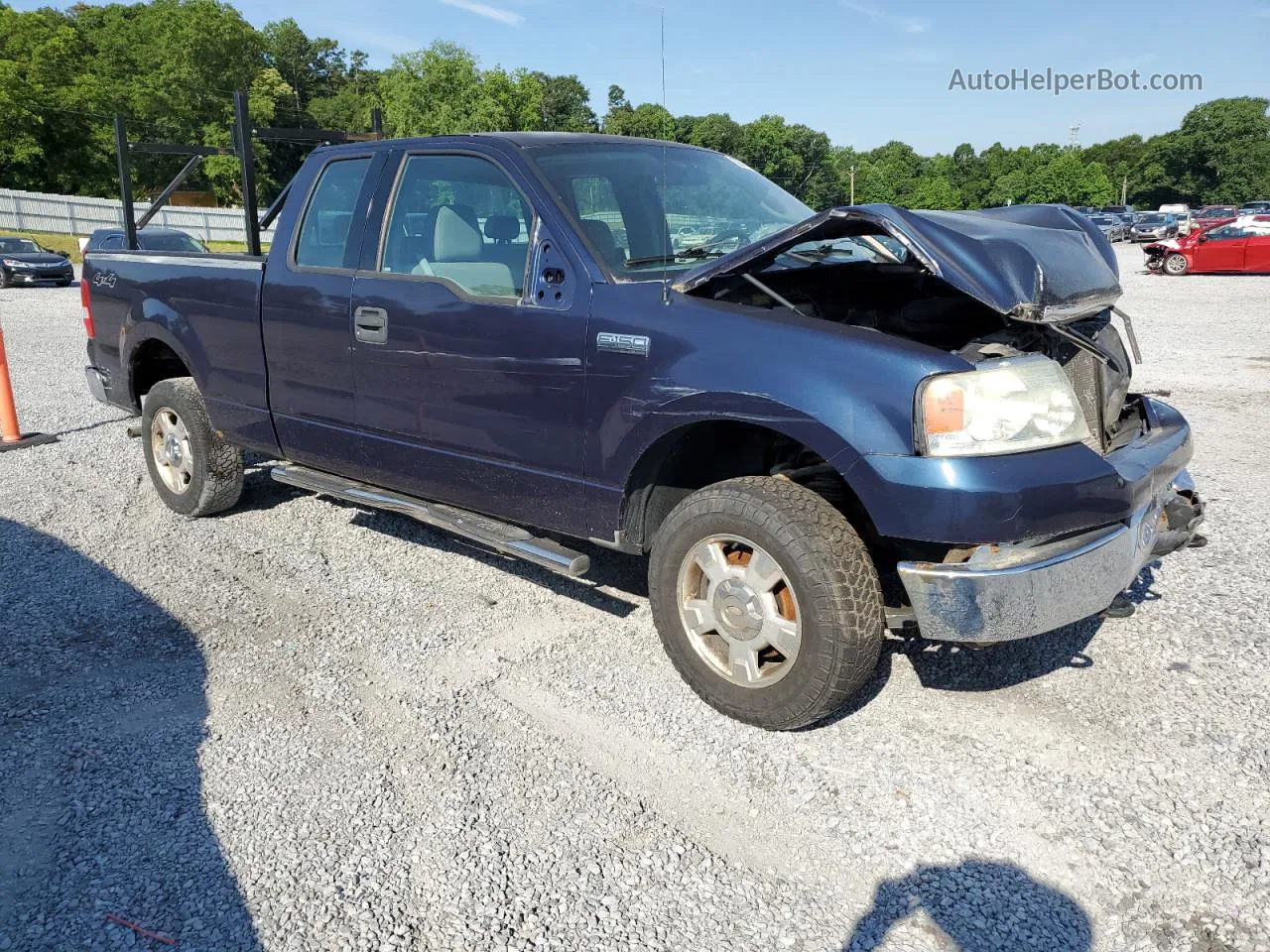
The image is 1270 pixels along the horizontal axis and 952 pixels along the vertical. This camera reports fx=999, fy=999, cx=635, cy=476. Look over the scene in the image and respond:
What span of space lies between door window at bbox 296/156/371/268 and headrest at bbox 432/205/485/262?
0.49 metres

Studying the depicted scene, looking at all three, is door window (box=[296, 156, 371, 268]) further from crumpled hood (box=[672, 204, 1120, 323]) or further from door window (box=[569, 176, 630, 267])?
crumpled hood (box=[672, 204, 1120, 323])

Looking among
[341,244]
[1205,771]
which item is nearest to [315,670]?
[341,244]

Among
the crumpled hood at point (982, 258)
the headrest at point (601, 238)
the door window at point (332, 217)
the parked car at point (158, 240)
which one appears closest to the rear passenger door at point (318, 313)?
the door window at point (332, 217)

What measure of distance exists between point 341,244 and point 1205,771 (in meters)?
4.06

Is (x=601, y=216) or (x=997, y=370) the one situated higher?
(x=601, y=216)

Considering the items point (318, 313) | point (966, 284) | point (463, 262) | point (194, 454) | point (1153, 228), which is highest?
point (1153, 228)

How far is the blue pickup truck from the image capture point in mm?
3053

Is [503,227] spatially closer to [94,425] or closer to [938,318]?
[938,318]

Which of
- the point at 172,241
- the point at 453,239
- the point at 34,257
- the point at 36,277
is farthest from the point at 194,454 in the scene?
the point at 34,257

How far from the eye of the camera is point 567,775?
322cm

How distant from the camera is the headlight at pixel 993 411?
2.97 metres

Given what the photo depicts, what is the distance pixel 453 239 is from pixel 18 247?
28395mm

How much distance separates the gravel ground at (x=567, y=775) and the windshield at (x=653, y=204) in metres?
1.61

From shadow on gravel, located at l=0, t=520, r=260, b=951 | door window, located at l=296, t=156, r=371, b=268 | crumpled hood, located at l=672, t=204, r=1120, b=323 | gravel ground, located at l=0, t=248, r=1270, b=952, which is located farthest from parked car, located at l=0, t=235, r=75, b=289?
crumpled hood, located at l=672, t=204, r=1120, b=323
